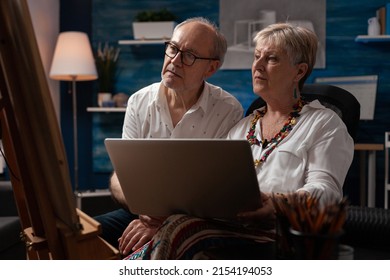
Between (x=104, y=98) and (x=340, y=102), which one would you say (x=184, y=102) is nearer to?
(x=340, y=102)

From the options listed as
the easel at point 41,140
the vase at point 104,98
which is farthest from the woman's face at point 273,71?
the vase at point 104,98

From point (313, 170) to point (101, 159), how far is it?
10.9ft

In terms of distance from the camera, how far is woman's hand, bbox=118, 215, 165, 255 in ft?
5.10

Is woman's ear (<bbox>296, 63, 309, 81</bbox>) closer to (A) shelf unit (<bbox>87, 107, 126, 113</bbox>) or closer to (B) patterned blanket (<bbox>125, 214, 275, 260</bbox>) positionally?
(B) patterned blanket (<bbox>125, 214, 275, 260</bbox>)

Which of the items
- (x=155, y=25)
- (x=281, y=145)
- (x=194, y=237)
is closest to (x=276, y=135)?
(x=281, y=145)

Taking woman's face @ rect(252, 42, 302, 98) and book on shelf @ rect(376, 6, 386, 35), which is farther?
book on shelf @ rect(376, 6, 386, 35)

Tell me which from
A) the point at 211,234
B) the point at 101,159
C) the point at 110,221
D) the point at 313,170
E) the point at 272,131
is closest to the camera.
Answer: the point at 211,234

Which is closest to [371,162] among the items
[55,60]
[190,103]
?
[190,103]

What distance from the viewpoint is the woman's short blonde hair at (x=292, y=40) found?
1.65 meters

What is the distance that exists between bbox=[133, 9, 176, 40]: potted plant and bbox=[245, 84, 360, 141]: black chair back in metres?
2.46

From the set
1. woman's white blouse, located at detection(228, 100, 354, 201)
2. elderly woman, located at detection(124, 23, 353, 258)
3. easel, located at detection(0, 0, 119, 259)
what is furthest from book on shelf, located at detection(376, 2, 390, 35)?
easel, located at detection(0, 0, 119, 259)

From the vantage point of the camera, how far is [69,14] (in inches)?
184

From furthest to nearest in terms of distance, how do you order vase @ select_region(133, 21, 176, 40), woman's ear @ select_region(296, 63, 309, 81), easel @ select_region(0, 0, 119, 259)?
vase @ select_region(133, 21, 176, 40), woman's ear @ select_region(296, 63, 309, 81), easel @ select_region(0, 0, 119, 259)
